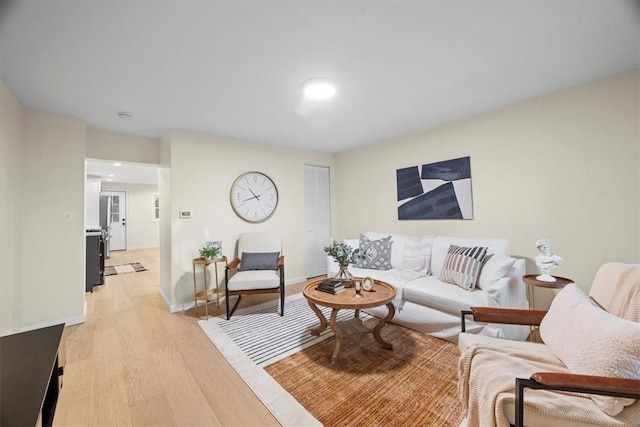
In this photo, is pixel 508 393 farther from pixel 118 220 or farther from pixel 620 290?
pixel 118 220

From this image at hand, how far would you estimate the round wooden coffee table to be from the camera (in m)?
2.03

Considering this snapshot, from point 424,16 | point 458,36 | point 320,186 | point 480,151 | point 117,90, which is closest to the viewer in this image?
point 424,16

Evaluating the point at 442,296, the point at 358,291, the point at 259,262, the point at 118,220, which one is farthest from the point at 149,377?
the point at 118,220

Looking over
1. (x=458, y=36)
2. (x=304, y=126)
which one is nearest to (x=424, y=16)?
(x=458, y=36)

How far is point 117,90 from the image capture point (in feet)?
7.17

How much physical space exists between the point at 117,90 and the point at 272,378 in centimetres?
271

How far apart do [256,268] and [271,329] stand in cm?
91

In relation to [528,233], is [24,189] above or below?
above

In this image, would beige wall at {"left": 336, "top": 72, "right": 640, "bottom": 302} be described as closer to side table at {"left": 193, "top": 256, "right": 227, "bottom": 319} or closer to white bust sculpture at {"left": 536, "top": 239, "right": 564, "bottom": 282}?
white bust sculpture at {"left": 536, "top": 239, "right": 564, "bottom": 282}

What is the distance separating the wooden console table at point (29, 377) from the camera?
2.27 feet

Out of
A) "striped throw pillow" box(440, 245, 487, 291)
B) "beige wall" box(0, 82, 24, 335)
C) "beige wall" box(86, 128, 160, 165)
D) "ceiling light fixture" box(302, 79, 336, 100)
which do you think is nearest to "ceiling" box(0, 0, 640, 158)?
"ceiling light fixture" box(302, 79, 336, 100)

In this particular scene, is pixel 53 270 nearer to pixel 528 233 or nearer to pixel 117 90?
pixel 117 90

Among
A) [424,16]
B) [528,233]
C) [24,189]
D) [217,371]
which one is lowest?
[217,371]

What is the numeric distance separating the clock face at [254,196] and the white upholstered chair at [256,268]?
0.37m
